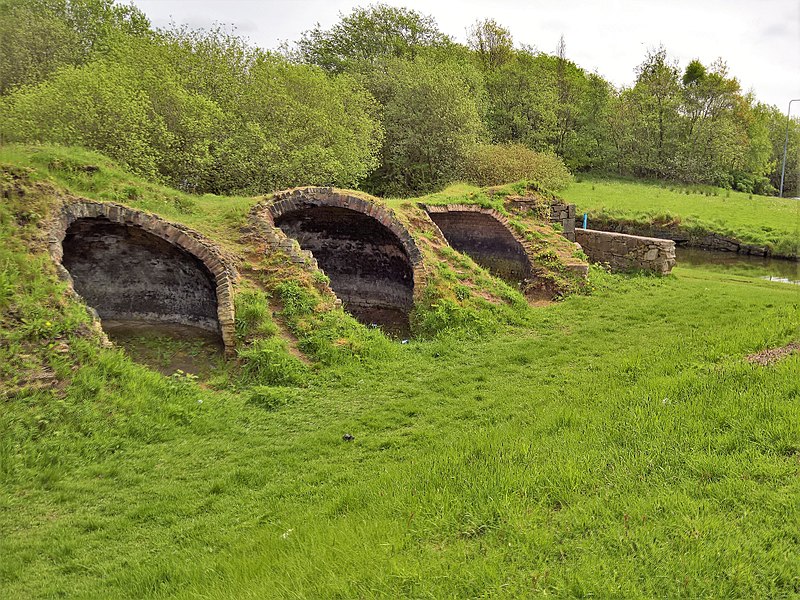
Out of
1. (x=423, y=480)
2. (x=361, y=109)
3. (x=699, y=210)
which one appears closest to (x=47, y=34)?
(x=361, y=109)

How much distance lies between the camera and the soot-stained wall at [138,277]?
963cm

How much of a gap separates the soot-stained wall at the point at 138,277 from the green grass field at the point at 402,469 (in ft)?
6.60

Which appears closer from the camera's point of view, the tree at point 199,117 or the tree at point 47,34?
the tree at point 199,117

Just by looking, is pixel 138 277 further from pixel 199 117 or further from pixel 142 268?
pixel 199 117

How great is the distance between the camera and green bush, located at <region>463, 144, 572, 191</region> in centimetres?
2547

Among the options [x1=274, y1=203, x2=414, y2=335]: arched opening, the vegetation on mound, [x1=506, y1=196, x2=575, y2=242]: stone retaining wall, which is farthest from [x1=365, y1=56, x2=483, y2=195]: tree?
the vegetation on mound

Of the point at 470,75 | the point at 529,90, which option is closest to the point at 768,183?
the point at 529,90

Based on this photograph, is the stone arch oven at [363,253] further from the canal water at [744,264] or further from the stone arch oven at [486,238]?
the canal water at [744,264]

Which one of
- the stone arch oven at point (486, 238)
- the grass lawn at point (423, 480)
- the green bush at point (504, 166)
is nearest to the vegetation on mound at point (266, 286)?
the grass lawn at point (423, 480)

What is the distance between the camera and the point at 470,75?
3303cm

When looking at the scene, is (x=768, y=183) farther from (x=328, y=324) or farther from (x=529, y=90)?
(x=328, y=324)

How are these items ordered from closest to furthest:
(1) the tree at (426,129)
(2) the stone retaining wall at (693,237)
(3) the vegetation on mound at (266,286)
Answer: (3) the vegetation on mound at (266,286), (2) the stone retaining wall at (693,237), (1) the tree at (426,129)

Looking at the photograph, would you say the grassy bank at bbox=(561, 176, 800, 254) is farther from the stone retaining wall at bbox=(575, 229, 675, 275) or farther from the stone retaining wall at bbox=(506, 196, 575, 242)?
the stone retaining wall at bbox=(506, 196, 575, 242)

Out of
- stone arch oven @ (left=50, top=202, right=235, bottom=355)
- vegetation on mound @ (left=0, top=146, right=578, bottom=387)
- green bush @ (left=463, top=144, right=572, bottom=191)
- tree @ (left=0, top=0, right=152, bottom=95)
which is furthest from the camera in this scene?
green bush @ (left=463, top=144, right=572, bottom=191)
